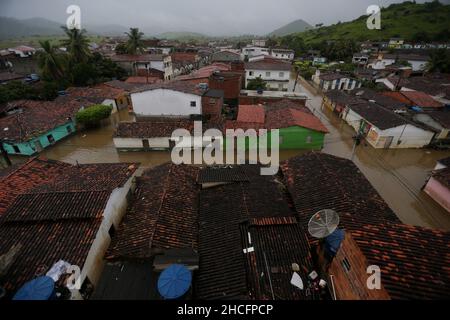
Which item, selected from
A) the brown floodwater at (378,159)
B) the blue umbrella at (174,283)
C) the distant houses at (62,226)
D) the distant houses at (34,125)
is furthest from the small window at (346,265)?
the distant houses at (34,125)

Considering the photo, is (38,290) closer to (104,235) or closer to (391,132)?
(104,235)

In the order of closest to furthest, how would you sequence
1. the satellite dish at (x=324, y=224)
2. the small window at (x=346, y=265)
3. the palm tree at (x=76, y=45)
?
1. the small window at (x=346, y=265)
2. the satellite dish at (x=324, y=224)
3. the palm tree at (x=76, y=45)

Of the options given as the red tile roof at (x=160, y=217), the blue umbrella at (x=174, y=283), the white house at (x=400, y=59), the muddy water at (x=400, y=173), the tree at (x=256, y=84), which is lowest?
the muddy water at (x=400, y=173)

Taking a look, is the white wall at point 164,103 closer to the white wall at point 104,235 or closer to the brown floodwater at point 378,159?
the brown floodwater at point 378,159

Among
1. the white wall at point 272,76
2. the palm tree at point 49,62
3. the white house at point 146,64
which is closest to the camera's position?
the palm tree at point 49,62

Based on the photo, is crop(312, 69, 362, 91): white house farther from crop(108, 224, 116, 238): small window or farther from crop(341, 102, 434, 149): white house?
crop(108, 224, 116, 238): small window

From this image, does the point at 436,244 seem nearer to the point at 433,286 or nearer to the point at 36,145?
the point at 433,286

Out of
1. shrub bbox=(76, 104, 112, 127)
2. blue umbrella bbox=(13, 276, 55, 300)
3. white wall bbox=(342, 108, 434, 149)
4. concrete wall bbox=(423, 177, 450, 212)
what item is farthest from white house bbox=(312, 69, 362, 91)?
blue umbrella bbox=(13, 276, 55, 300)
